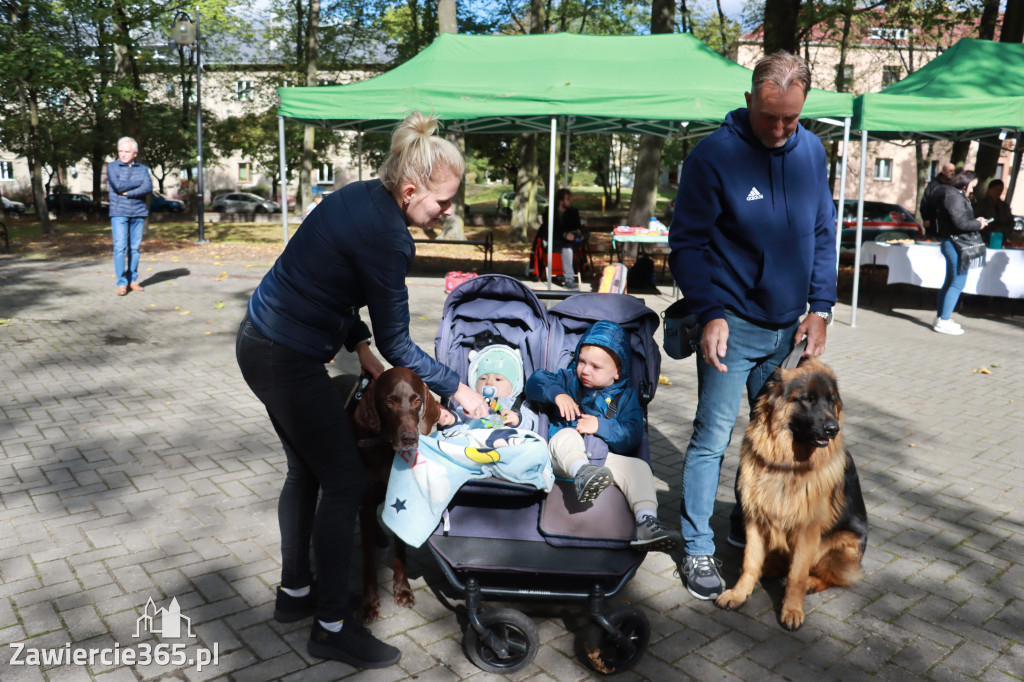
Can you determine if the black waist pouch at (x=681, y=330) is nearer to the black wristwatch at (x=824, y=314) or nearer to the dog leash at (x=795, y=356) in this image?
the dog leash at (x=795, y=356)

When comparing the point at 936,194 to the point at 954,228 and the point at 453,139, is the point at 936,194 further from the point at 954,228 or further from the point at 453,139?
the point at 453,139

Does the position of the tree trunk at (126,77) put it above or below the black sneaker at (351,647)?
above

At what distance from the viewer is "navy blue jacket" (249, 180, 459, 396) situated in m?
2.51

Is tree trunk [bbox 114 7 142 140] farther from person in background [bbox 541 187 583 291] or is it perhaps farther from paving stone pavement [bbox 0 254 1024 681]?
paving stone pavement [bbox 0 254 1024 681]

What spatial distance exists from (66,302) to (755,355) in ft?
34.5

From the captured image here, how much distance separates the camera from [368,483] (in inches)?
118

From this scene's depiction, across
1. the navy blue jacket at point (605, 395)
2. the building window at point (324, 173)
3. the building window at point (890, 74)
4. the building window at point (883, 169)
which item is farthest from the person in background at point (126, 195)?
the building window at point (883, 169)

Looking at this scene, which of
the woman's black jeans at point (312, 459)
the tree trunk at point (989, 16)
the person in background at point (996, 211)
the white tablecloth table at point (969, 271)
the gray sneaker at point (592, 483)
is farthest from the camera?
the tree trunk at point (989, 16)

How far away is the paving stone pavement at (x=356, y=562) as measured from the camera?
3.05 metres

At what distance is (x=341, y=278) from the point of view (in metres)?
2.58

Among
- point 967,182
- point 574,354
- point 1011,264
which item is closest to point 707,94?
point 967,182

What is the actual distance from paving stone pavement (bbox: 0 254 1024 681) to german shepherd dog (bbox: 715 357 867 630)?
0.21 meters

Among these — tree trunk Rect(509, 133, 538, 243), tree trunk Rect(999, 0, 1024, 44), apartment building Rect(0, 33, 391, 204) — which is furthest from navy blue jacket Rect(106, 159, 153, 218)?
apartment building Rect(0, 33, 391, 204)

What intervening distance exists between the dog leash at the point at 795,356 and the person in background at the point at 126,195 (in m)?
9.39
